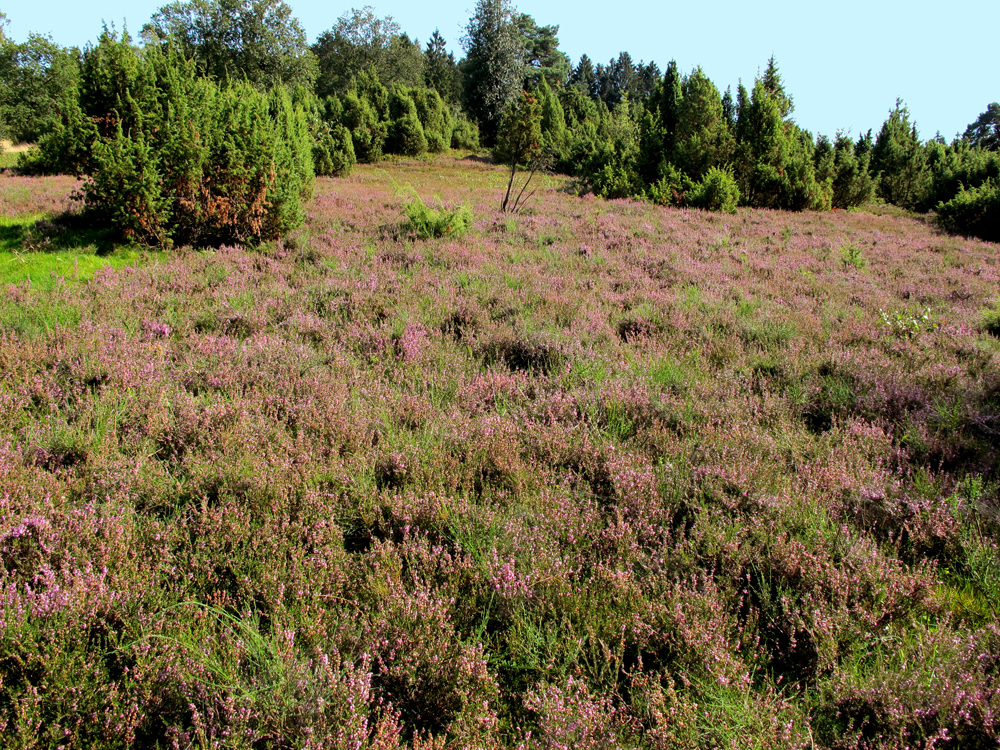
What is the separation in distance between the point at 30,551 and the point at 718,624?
9.51ft

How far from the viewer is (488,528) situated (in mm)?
2730

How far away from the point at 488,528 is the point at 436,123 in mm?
46244

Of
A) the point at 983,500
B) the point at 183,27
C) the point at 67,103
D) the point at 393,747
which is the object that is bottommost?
the point at 393,747

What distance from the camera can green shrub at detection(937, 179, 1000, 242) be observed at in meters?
17.7

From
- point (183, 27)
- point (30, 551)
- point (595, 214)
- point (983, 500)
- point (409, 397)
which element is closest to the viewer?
point (30, 551)

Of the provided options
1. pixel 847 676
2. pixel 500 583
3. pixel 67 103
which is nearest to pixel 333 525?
pixel 500 583

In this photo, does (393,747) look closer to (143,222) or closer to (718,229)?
(143,222)

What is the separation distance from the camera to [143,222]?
27.6ft

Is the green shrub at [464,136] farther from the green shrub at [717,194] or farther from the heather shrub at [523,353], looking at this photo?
the heather shrub at [523,353]

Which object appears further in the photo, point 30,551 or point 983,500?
point 983,500

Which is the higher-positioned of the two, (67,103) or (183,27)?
(183,27)

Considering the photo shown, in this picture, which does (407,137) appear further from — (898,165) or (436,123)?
(898,165)

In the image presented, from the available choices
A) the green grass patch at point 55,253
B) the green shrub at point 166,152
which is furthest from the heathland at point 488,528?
the green shrub at point 166,152

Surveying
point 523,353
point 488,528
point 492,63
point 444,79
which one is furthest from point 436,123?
point 488,528
